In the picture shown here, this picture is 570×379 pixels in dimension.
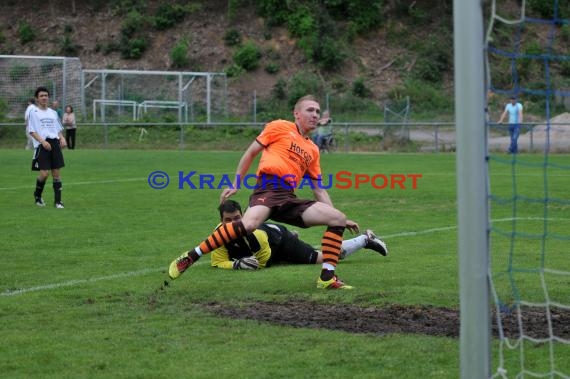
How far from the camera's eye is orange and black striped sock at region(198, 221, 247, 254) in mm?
8531

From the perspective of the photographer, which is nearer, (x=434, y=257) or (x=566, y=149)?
(x=434, y=257)

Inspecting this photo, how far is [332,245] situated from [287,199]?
53cm

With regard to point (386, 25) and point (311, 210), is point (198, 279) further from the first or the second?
point (386, 25)

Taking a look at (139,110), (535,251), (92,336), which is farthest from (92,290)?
(139,110)

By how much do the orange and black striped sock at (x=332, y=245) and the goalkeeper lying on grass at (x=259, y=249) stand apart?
1218 millimetres

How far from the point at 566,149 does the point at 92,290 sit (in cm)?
2816

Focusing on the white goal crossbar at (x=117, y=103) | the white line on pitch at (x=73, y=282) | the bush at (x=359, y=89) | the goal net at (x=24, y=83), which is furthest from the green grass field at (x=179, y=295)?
the bush at (x=359, y=89)

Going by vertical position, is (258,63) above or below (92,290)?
above

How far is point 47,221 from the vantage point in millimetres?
14484

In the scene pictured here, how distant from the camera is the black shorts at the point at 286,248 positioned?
10.0m

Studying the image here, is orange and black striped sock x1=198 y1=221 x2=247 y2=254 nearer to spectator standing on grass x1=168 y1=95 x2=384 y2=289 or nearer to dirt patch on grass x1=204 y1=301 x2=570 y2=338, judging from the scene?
spectator standing on grass x1=168 y1=95 x2=384 y2=289

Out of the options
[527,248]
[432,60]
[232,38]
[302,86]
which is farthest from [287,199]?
[232,38]

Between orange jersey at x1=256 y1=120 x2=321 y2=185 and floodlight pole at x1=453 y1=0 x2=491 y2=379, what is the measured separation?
165 inches

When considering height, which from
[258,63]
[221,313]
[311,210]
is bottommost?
[221,313]
